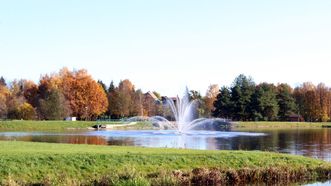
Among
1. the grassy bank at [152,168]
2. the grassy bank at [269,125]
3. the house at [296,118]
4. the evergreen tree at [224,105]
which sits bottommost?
the grassy bank at [152,168]

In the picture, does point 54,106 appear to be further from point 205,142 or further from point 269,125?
point 205,142

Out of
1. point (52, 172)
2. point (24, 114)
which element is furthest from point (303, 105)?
point (52, 172)

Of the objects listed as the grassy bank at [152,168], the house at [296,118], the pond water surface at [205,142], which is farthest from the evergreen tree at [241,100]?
the grassy bank at [152,168]

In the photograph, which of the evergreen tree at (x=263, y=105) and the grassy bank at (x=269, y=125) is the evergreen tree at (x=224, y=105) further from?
the grassy bank at (x=269, y=125)

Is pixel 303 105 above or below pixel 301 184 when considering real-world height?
A: above

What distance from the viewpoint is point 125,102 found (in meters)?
127

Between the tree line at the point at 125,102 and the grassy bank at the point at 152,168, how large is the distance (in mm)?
74358

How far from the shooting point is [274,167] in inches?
1104

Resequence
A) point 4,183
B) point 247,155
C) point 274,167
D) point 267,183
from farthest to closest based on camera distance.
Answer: point 247,155 < point 274,167 < point 267,183 < point 4,183

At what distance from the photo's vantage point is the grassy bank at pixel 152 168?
22859 millimetres

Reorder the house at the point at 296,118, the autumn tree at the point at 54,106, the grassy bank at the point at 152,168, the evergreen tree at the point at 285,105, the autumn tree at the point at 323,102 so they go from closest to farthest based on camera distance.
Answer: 1. the grassy bank at the point at 152,168
2. the autumn tree at the point at 54,106
3. the evergreen tree at the point at 285,105
4. the house at the point at 296,118
5. the autumn tree at the point at 323,102

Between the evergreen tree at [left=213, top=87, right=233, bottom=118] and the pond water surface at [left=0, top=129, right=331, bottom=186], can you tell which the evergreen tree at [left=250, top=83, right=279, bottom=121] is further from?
the pond water surface at [left=0, top=129, right=331, bottom=186]

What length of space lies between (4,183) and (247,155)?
47.0 feet

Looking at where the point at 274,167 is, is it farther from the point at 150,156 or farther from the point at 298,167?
the point at 150,156
